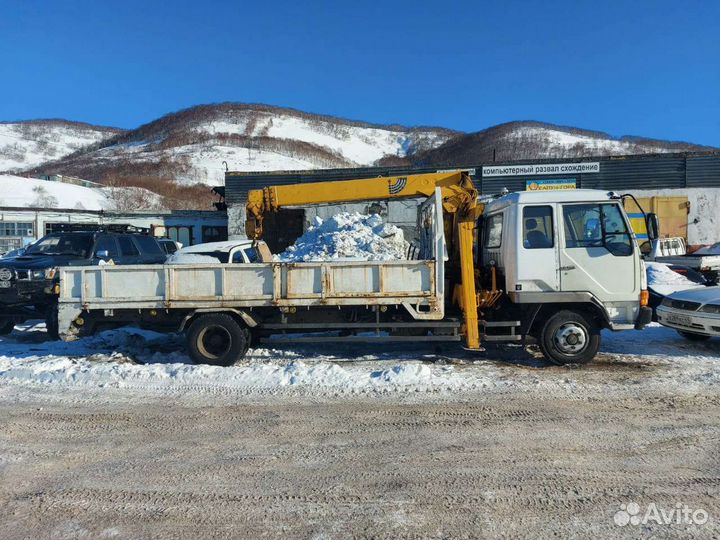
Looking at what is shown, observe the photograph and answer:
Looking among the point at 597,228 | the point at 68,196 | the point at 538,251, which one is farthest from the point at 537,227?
the point at 68,196

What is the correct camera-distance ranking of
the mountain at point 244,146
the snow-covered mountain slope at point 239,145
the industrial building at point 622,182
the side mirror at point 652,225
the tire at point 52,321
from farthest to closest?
the snow-covered mountain slope at point 239,145, the mountain at point 244,146, the industrial building at point 622,182, the tire at point 52,321, the side mirror at point 652,225

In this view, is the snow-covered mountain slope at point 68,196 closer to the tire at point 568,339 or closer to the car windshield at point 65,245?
the car windshield at point 65,245

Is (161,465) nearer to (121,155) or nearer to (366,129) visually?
(121,155)

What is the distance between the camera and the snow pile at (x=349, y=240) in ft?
58.4

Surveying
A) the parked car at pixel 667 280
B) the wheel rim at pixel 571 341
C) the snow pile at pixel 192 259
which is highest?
the snow pile at pixel 192 259

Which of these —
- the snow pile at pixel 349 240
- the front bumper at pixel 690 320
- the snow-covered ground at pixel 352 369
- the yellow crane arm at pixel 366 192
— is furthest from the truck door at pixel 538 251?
the snow pile at pixel 349 240

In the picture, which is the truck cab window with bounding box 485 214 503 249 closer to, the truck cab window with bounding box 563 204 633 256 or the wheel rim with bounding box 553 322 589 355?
the truck cab window with bounding box 563 204 633 256

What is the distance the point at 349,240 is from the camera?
18594 mm

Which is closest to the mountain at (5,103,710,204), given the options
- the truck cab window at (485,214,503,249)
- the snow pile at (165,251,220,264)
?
the snow pile at (165,251,220,264)

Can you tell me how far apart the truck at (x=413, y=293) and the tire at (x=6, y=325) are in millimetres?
3285

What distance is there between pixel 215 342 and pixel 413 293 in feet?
9.20

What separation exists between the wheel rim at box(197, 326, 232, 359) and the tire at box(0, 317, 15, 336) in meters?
4.59

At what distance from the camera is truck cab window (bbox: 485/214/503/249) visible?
7147 millimetres

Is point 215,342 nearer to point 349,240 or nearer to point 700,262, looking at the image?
point 349,240
